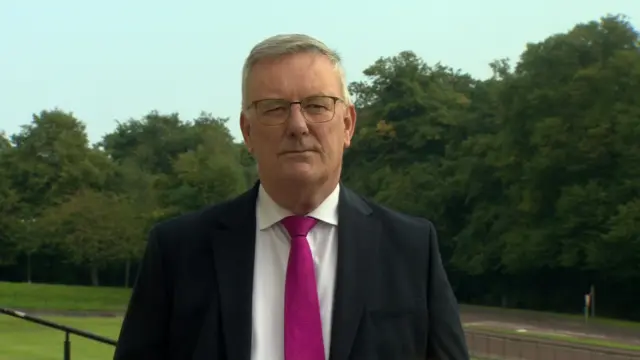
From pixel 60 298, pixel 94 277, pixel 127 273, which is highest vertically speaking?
pixel 127 273

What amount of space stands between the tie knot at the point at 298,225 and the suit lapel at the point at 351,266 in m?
0.07

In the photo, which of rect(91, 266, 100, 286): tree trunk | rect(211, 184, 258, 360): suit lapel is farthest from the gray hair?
rect(91, 266, 100, 286): tree trunk

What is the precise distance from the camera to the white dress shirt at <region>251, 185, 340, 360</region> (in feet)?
6.50

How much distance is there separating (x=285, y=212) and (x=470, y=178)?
40329 mm

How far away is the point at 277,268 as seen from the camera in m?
2.05

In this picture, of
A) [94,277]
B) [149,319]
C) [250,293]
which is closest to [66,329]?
[149,319]

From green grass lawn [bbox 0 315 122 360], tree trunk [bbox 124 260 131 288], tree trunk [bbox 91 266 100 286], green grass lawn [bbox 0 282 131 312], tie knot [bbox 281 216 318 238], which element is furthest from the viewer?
tree trunk [bbox 124 260 131 288]

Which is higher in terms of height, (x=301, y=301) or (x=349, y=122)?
(x=349, y=122)

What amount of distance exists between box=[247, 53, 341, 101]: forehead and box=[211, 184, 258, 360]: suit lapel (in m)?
0.28

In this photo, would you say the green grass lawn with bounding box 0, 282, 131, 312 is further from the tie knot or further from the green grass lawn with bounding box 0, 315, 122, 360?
the tie knot

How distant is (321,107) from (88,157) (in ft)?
182

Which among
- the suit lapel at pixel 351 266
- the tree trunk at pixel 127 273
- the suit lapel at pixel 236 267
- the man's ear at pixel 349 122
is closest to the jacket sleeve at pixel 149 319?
the suit lapel at pixel 236 267

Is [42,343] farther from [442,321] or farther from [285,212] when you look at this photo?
[442,321]

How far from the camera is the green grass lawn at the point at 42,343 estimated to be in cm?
1827
